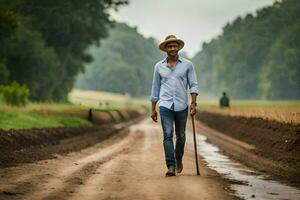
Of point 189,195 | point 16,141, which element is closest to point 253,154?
point 16,141

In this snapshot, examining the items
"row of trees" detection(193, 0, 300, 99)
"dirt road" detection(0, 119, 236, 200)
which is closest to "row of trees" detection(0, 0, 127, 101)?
"row of trees" detection(193, 0, 300, 99)

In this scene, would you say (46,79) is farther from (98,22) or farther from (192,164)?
(192,164)

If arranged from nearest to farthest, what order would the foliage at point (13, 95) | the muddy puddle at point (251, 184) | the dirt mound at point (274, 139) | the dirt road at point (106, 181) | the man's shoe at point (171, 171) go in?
1. the dirt road at point (106, 181)
2. the muddy puddle at point (251, 184)
3. the man's shoe at point (171, 171)
4. the dirt mound at point (274, 139)
5. the foliage at point (13, 95)

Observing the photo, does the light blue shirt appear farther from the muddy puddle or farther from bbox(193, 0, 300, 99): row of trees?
bbox(193, 0, 300, 99): row of trees

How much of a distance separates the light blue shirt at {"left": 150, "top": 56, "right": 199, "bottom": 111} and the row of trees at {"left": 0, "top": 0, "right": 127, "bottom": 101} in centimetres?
3085

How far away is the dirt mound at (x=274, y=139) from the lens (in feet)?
48.0

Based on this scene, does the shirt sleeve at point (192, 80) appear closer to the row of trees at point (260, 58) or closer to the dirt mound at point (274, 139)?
the dirt mound at point (274, 139)

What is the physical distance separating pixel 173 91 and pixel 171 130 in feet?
2.28

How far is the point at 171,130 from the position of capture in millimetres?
11016

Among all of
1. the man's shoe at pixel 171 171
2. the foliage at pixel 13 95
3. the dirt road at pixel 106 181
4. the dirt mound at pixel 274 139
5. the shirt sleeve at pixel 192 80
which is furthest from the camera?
the foliage at pixel 13 95

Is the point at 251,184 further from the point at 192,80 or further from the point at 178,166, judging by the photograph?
the point at 192,80

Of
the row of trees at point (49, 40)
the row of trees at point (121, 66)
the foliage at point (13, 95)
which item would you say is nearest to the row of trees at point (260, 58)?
the row of trees at point (49, 40)

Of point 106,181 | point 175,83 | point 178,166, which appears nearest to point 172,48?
point 175,83

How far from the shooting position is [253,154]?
58.9ft
